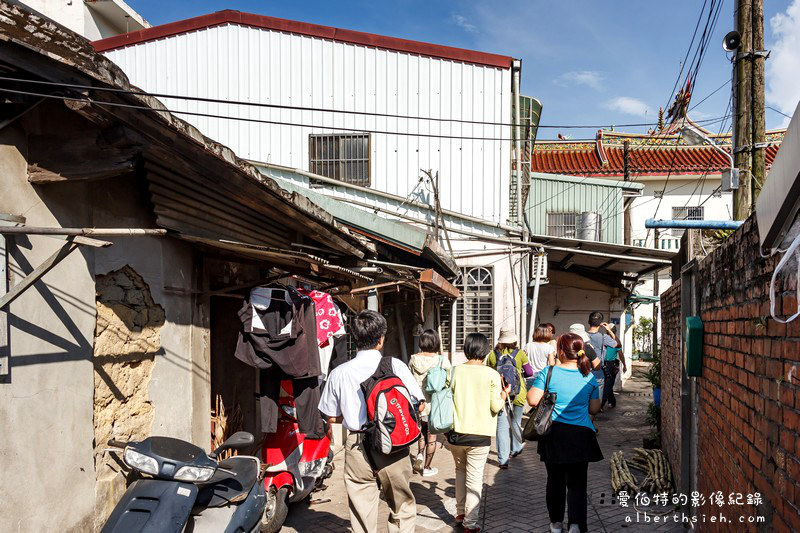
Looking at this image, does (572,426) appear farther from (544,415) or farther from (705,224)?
(705,224)

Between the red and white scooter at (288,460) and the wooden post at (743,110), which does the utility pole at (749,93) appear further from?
the red and white scooter at (288,460)

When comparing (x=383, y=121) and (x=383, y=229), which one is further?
(x=383, y=121)

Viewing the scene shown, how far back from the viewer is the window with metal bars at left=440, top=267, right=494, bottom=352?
1408cm

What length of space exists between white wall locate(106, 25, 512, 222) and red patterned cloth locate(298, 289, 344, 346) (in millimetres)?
7383

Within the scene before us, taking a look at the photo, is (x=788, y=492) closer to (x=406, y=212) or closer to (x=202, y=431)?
(x=202, y=431)

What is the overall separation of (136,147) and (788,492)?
387 centimetres

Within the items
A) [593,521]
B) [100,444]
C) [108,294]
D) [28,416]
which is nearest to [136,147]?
[108,294]

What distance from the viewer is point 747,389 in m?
3.38

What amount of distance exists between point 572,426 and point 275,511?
2.68 m

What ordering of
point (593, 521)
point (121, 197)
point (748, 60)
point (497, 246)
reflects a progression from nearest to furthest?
point (121, 197)
point (593, 521)
point (748, 60)
point (497, 246)

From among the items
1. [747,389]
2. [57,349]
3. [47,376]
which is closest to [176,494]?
[47,376]

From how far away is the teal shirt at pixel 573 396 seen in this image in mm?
5480

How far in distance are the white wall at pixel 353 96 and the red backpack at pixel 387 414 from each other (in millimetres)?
9635

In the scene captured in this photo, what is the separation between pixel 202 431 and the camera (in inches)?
226
